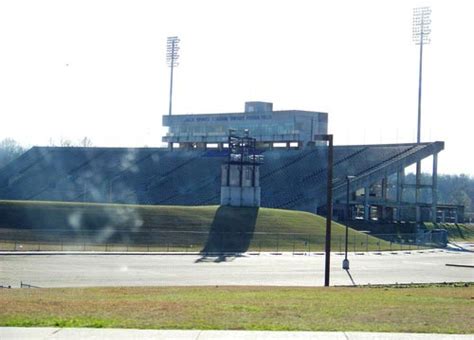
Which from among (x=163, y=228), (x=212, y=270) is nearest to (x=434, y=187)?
(x=163, y=228)

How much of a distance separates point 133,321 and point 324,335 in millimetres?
3366

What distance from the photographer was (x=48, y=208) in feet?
237

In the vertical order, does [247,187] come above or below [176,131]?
below

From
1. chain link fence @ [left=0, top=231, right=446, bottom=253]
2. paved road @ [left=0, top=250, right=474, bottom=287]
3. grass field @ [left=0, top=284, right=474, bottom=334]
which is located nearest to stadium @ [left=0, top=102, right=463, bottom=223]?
chain link fence @ [left=0, top=231, right=446, bottom=253]

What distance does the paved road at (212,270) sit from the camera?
3647cm

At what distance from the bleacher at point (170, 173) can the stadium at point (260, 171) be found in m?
0.14

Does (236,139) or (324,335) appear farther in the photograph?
(236,139)

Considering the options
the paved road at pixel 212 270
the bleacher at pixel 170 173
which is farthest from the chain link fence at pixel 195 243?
the bleacher at pixel 170 173

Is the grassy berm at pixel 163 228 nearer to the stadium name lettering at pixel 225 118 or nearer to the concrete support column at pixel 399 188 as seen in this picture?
the concrete support column at pixel 399 188

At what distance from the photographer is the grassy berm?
65312 mm

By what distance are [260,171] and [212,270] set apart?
231 feet

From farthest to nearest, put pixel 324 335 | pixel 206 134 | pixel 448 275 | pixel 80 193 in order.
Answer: pixel 206 134 → pixel 80 193 → pixel 448 275 → pixel 324 335

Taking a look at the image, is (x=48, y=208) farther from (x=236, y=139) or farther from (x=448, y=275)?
(x=448, y=275)

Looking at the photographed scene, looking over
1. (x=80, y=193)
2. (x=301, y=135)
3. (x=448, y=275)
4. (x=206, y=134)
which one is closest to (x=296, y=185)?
(x=301, y=135)
